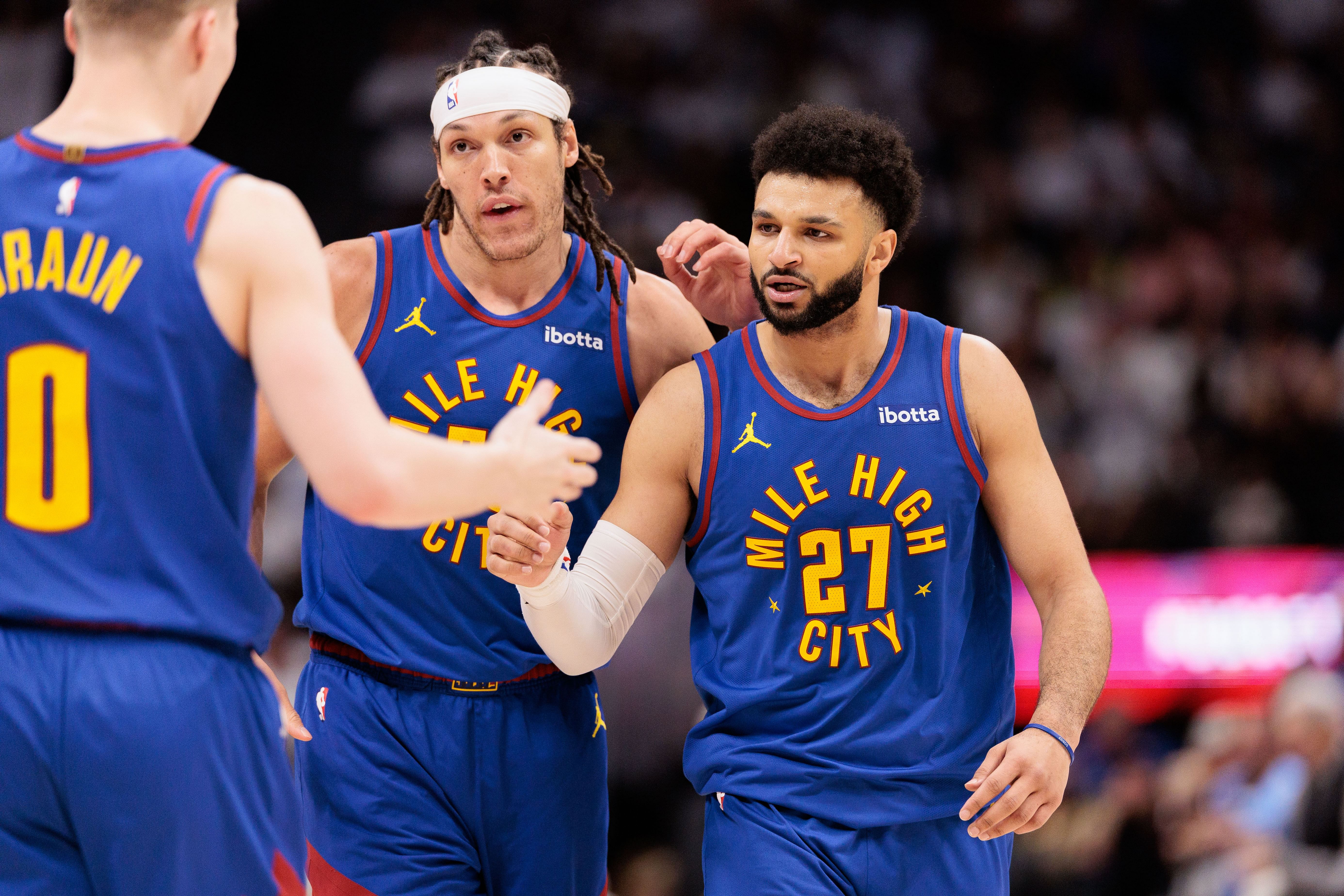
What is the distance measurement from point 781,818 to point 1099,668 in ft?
3.07

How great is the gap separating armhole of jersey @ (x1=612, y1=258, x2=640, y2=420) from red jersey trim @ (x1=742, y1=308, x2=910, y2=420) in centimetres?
37

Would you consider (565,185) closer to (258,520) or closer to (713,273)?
(713,273)

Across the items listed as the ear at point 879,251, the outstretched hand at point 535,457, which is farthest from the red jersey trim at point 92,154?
the ear at point 879,251

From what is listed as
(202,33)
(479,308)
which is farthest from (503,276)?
(202,33)

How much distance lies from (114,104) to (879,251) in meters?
2.22

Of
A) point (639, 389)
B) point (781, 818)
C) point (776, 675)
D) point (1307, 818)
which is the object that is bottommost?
point (1307, 818)

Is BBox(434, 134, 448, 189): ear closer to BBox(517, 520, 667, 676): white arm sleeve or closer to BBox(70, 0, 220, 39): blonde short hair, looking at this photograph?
BBox(517, 520, 667, 676): white arm sleeve

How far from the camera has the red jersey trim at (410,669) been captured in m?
4.27

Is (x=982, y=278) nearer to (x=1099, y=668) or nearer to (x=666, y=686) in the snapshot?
(x=666, y=686)

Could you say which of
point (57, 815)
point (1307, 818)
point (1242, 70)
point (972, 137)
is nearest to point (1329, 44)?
point (1242, 70)

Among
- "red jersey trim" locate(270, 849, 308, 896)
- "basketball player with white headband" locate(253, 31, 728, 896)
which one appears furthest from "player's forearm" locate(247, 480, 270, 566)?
"red jersey trim" locate(270, 849, 308, 896)

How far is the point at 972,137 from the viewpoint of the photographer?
500 inches

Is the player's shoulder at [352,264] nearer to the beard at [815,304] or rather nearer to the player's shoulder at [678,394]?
the player's shoulder at [678,394]

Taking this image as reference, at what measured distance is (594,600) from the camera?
4031 millimetres
